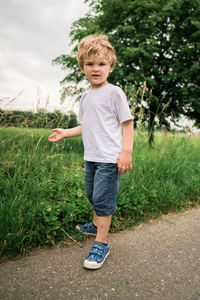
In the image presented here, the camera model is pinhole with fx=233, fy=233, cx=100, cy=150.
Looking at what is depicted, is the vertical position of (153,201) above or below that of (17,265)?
above

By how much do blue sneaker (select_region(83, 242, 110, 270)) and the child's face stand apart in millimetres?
1331

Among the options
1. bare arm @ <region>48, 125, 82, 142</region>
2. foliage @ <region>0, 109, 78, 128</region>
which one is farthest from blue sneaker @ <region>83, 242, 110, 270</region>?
foliage @ <region>0, 109, 78, 128</region>

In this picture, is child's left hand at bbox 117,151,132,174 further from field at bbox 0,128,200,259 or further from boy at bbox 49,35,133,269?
field at bbox 0,128,200,259

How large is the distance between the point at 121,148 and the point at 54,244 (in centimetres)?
104

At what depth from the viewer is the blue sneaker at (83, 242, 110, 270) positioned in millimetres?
1748

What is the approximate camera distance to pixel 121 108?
6.03 feet

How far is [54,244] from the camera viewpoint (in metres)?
2.06

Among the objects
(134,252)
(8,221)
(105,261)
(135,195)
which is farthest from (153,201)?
(8,221)

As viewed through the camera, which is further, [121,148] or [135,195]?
[135,195]

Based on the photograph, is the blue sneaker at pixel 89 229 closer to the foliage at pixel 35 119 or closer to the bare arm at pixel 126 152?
the bare arm at pixel 126 152

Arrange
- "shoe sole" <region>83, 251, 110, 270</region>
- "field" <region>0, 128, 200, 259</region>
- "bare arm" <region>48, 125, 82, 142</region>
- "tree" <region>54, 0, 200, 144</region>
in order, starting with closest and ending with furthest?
"shoe sole" <region>83, 251, 110, 270</region>, "field" <region>0, 128, 200, 259</region>, "bare arm" <region>48, 125, 82, 142</region>, "tree" <region>54, 0, 200, 144</region>

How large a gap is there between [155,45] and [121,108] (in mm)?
7368

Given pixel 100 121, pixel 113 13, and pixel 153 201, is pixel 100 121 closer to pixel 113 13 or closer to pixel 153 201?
pixel 153 201

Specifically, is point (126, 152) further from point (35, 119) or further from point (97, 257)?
point (35, 119)
